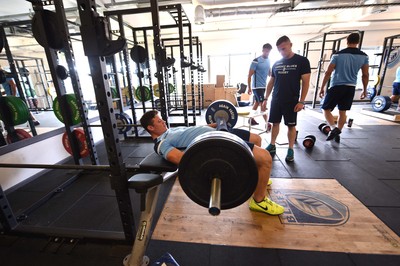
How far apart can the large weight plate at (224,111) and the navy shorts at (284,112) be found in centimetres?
47

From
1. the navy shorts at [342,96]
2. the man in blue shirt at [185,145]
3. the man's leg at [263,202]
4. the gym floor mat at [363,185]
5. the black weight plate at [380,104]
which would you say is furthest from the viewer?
the black weight plate at [380,104]

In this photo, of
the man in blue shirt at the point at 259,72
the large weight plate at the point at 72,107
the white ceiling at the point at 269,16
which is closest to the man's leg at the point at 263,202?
the large weight plate at the point at 72,107

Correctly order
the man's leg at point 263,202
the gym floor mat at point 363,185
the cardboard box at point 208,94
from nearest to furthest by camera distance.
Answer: the man's leg at point 263,202 < the gym floor mat at point 363,185 < the cardboard box at point 208,94

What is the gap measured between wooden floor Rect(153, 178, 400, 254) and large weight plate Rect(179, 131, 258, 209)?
2.48 feet

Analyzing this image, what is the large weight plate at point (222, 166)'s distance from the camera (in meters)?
0.74

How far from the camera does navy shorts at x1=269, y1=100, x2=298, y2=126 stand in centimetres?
224

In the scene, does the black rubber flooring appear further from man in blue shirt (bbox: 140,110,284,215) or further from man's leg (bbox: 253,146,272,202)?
man's leg (bbox: 253,146,272,202)

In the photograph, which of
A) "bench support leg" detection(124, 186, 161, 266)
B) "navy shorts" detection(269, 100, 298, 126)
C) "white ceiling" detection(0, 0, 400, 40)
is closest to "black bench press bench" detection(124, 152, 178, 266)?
"bench support leg" detection(124, 186, 161, 266)

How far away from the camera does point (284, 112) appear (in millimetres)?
2281

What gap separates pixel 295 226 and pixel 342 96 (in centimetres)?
239

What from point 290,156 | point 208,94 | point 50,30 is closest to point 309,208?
point 290,156

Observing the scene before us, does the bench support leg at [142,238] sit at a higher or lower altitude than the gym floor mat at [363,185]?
higher

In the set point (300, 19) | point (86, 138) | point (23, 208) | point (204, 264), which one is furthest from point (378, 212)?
point (300, 19)

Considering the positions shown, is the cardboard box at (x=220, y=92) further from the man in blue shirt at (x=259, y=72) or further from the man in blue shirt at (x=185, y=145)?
the man in blue shirt at (x=185, y=145)
